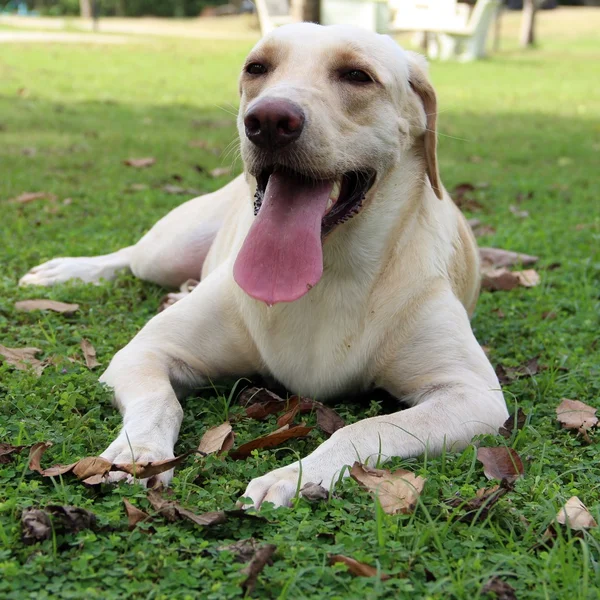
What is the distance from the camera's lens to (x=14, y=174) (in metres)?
7.74

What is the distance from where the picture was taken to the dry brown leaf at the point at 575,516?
2561 millimetres

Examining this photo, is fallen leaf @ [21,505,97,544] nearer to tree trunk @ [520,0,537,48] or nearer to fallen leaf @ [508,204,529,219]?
fallen leaf @ [508,204,529,219]

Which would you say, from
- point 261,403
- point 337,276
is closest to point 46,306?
point 261,403

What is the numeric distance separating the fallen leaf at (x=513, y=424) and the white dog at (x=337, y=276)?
0.04 m

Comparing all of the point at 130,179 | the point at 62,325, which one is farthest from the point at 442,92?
the point at 62,325

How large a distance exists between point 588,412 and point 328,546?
5.18 ft

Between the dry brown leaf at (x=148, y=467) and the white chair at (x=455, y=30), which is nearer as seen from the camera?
the dry brown leaf at (x=148, y=467)

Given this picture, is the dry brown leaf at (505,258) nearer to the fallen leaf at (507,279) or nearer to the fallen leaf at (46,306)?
the fallen leaf at (507,279)

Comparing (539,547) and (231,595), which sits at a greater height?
(231,595)

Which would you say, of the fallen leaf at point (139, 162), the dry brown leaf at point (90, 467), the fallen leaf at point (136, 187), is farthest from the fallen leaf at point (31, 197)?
the dry brown leaf at point (90, 467)

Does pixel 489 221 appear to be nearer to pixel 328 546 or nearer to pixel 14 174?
pixel 14 174

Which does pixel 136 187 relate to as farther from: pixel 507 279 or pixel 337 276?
pixel 337 276

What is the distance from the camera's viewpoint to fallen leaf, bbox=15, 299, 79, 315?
178 inches

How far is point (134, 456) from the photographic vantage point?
285cm
